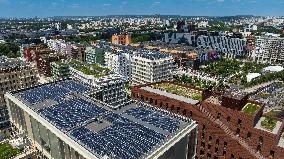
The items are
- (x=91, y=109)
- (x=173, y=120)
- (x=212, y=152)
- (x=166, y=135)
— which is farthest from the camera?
(x=212, y=152)

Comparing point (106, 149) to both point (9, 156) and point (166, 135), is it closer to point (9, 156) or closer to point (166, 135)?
point (166, 135)

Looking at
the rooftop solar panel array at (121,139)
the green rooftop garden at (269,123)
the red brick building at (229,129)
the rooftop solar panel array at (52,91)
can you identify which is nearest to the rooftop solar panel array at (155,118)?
the rooftop solar panel array at (121,139)

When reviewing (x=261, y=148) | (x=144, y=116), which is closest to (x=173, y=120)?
(x=144, y=116)

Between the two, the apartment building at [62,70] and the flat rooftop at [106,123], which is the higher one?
the flat rooftop at [106,123]

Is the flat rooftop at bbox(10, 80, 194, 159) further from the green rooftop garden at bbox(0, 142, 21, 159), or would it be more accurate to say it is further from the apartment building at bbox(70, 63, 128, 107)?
the apartment building at bbox(70, 63, 128, 107)

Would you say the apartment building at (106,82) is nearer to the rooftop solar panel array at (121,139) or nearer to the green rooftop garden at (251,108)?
the rooftop solar panel array at (121,139)

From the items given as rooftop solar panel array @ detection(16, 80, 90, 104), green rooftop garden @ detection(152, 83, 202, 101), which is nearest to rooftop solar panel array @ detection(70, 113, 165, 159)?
rooftop solar panel array @ detection(16, 80, 90, 104)

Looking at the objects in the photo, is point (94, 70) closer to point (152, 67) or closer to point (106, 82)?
point (106, 82)
